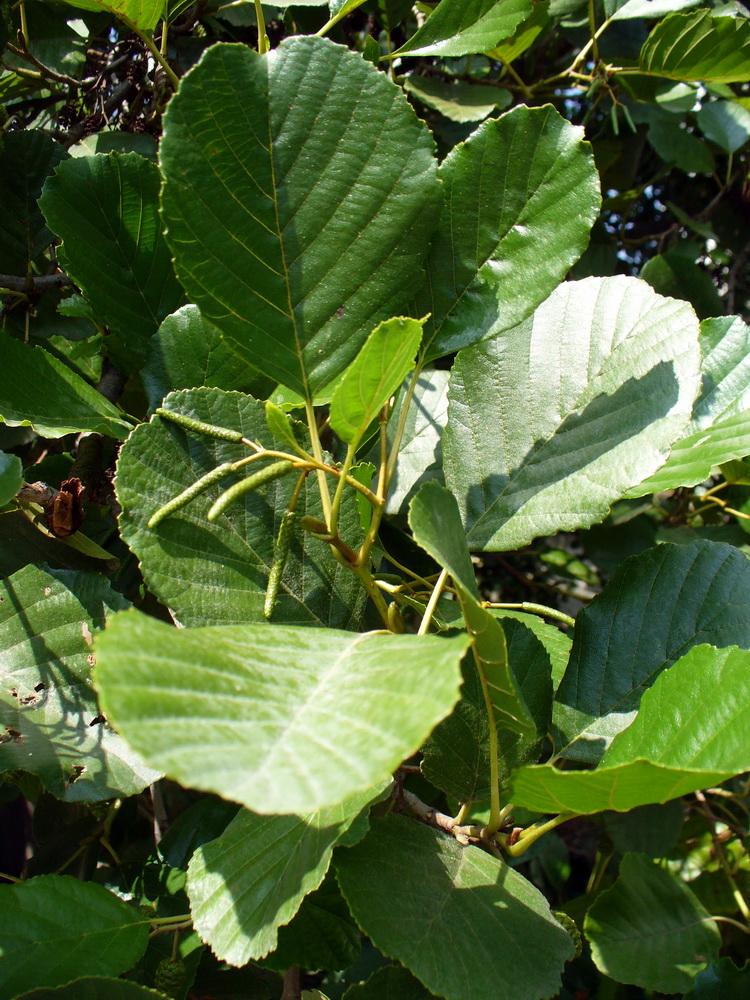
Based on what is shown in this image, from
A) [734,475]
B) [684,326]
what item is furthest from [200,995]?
[734,475]

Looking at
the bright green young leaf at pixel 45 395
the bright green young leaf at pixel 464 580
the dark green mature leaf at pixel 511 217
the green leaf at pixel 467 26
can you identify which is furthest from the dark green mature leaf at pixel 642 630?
the green leaf at pixel 467 26

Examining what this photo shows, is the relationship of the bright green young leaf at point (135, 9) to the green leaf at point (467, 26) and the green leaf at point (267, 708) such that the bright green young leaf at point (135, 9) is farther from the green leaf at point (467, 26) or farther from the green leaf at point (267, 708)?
the green leaf at point (267, 708)

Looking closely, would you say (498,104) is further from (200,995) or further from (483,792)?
(200,995)

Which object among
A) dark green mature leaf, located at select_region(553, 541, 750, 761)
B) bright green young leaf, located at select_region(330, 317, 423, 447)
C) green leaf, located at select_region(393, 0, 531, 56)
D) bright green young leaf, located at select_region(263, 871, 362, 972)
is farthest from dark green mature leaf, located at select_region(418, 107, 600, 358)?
bright green young leaf, located at select_region(263, 871, 362, 972)

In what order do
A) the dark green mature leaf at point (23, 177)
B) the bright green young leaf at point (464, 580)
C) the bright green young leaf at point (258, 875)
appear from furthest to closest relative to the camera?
the dark green mature leaf at point (23, 177) < the bright green young leaf at point (258, 875) < the bright green young leaf at point (464, 580)

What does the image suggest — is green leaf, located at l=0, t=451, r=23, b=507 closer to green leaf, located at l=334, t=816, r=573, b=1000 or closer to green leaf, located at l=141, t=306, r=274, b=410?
green leaf, located at l=141, t=306, r=274, b=410
